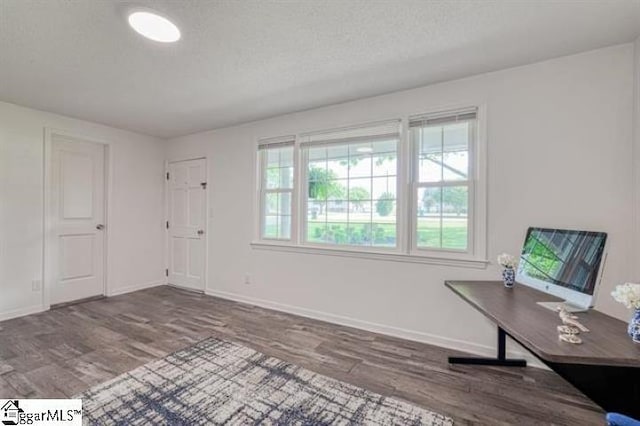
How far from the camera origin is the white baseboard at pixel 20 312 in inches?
127

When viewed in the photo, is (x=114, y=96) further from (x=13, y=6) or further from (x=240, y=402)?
(x=240, y=402)

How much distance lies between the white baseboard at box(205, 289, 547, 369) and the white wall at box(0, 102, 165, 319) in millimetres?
1751

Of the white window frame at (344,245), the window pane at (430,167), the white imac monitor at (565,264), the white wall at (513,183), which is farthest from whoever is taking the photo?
the white window frame at (344,245)

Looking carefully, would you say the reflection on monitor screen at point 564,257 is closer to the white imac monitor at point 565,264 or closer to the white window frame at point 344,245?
the white imac monitor at point 565,264

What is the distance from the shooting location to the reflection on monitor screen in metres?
1.64

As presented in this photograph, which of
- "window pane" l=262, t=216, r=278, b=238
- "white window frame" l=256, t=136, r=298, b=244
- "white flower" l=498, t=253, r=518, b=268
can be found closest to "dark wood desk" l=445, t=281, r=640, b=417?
"white flower" l=498, t=253, r=518, b=268

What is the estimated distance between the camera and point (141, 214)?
4551 millimetres

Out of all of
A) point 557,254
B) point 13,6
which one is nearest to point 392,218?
point 557,254

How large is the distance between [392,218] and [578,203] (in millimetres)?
1443

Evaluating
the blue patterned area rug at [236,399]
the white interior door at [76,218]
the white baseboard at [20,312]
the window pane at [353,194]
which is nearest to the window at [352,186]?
the window pane at [353,194]

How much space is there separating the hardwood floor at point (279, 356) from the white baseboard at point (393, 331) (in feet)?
0.24

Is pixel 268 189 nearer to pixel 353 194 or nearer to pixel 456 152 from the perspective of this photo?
pixel 353 194

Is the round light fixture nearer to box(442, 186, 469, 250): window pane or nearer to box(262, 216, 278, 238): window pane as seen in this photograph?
box(262, 216, 278, 238): window pane

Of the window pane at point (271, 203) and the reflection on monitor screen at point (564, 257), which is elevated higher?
the window pane at point (271, 203)
